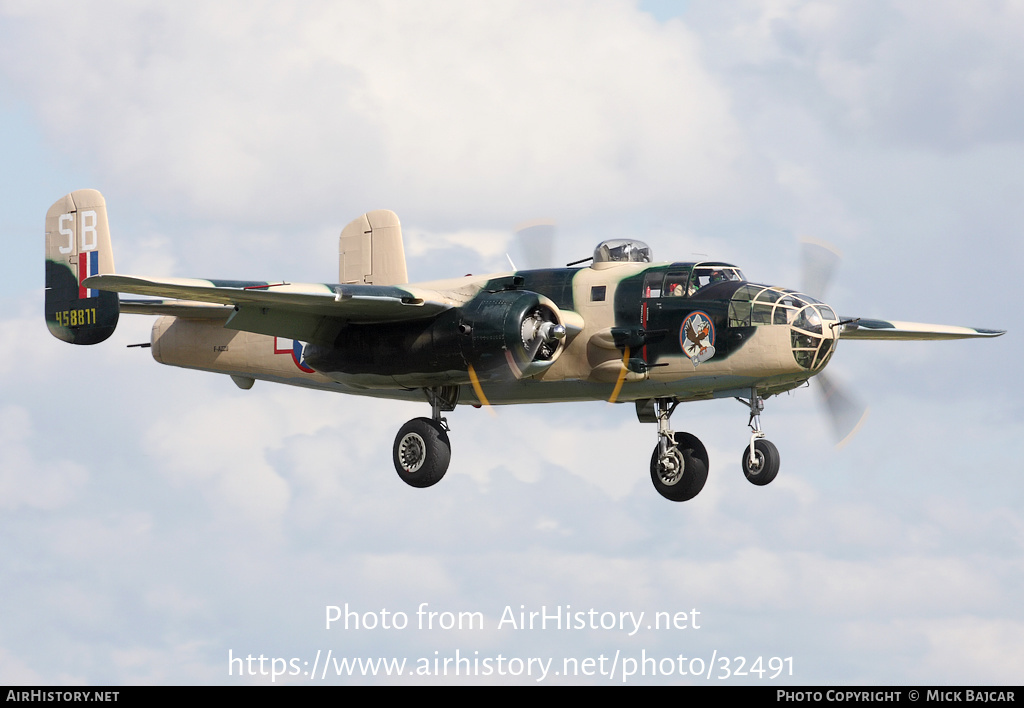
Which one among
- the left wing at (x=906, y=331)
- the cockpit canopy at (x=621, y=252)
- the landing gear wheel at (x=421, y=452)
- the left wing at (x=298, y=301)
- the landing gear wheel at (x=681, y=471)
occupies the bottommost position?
the landing gear wheel at (x=681, y=471)

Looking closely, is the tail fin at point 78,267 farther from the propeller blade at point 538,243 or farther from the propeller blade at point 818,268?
the propeller blade at point 818,268

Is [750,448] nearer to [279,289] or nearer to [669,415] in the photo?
[669,415]

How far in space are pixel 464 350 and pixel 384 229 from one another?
19.6 ft

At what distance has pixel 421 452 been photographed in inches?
1083

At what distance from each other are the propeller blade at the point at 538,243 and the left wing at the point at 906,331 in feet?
19.7

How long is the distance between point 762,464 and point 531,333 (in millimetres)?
5054

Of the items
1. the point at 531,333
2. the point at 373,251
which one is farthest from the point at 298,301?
the point at 373,251

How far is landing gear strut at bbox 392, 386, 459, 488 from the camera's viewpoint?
90.0 ft

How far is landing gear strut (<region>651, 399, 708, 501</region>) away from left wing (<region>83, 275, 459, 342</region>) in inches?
190

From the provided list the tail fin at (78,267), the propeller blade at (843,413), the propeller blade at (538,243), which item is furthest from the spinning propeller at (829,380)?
the tail fin at (78,267)

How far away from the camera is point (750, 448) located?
27.3 m

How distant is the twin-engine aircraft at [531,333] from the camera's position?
1009 inches

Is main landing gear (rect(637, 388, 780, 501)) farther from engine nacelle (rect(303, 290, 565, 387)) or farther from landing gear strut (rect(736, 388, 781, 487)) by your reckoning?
engine nacelle (rect(303, 290, 565, 387))

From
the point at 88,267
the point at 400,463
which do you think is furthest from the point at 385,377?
the point at 88,267
